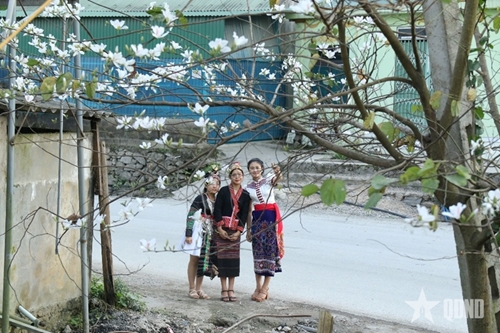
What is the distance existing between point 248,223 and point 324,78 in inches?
142

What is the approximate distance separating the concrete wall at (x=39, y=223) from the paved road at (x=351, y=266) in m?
0.68

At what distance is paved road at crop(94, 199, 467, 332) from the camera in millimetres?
7445

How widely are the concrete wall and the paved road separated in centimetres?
68

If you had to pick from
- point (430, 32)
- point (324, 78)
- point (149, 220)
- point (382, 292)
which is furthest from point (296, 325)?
point (149, 220)

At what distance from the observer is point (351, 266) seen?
9.27 m

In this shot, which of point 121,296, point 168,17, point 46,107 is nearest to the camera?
point 168,17

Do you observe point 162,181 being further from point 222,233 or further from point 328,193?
point 222,233

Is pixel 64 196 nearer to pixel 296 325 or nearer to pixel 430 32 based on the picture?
pixel 296 325

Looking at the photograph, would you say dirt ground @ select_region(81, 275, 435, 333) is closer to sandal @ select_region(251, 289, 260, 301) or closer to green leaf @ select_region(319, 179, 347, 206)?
sandal @ select_region(251, 289, 260, 301)

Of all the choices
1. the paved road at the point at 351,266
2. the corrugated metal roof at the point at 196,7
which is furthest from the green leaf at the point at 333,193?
the corrugated metal roof at the point at 196,7

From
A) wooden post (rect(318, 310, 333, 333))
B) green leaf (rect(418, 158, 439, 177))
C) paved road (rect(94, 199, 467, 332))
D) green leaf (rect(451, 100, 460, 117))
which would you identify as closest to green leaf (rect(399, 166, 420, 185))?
green leaf (rect(418, 158, 439, 177))

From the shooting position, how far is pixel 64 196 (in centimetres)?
559

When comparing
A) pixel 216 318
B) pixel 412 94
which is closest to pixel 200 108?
pixel 412 94

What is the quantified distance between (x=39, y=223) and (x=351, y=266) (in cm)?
500
